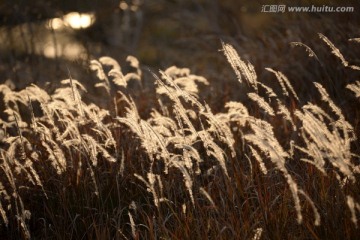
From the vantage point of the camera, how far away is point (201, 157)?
409cm

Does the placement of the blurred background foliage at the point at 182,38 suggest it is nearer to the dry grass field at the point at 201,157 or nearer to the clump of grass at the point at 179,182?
the dry grass field at the point at 201,157

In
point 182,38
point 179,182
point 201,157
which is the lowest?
point 179,182

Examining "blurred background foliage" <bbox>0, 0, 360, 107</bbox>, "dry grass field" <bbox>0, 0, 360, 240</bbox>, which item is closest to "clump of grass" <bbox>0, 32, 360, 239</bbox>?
"dry grass field" <bbox>0, 0, 360, 240</bbox>

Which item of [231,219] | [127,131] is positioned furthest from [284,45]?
[231,219]

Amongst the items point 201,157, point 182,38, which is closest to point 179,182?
point 201,157

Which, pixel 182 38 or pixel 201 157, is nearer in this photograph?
pixel 201 157

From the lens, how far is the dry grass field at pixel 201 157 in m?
2.58

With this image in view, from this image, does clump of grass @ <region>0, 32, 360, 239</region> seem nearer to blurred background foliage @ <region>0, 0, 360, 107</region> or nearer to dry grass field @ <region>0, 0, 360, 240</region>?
dry grass field @ <region>0, 0, 360, 240</region>

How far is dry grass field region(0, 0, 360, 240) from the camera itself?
2.58m

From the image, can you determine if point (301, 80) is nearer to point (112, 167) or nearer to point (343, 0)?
point (343, 0)

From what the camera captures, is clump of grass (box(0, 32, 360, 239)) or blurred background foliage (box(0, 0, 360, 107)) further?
blurred background foliage (box(0, 0, 360, 107))

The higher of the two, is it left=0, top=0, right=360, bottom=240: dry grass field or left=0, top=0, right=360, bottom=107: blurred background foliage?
left=0, top=0, right=360, bottom=107: blurred background foliage

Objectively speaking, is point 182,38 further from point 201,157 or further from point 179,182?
point 179,182

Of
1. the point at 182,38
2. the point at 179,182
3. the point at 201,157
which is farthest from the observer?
the point at 182,38
